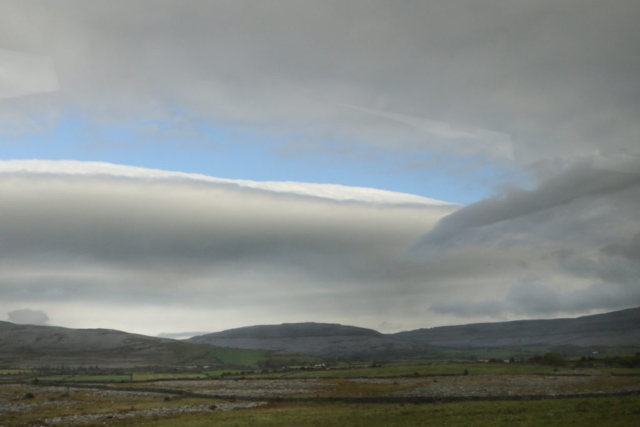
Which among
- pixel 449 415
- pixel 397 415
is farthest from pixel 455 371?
pixel 449 415

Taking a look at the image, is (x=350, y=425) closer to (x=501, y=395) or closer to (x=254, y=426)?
(x=254, y=426)

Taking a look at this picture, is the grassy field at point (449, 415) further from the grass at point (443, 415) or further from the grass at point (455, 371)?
the grass at point (455, 371)

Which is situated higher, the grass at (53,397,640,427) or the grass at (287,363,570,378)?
the grass at (53,397,640,427)

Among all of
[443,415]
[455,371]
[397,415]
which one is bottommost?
[455,371]

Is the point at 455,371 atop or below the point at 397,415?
below

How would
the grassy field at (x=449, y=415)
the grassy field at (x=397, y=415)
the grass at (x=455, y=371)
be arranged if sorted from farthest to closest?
the grass at (x=455, y=371) → the grassy field at (x=397, y=415) → the grassy field at (x=449, y=415)

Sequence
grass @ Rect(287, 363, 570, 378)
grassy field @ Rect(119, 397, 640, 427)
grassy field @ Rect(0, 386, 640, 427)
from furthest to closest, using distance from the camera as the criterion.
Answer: grass @ Rect(287, 363, 570, 378), grassy field @ Rect(0, 386, 640, 427), grassy field @ Rect(119, 397, 640, 427)

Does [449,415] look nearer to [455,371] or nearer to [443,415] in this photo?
[443,415]

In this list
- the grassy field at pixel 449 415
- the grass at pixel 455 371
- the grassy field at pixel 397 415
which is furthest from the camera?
the grass at pixel 455 371

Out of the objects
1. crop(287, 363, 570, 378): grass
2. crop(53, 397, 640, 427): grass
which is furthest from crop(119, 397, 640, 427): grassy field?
crop(287, 363, 570, 378): grass

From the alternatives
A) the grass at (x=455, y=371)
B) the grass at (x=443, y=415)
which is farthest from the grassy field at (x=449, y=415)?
the grass at (x=455, y=371)

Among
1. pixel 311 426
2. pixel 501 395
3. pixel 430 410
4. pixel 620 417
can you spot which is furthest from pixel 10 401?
pixel 620 417

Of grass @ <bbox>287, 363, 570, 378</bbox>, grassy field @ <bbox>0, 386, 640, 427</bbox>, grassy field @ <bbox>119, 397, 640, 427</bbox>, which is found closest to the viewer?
grassy field @ <bbox>119, 397, 640, 427</bbox>

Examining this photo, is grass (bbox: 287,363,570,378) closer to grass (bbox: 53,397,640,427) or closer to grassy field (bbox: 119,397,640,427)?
grass (bbox: 53,397,640,427)
